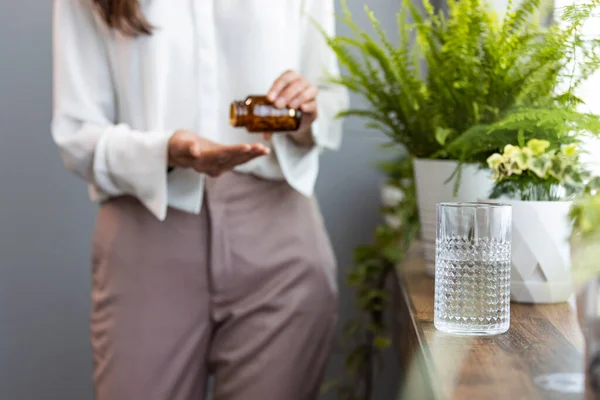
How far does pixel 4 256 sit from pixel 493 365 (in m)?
1.51

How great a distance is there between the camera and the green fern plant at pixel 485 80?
976 millimetres

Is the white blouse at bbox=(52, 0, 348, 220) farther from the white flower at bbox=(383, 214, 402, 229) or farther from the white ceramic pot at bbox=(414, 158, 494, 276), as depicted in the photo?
the white flower at bbox=(383, 214, 402, 229)

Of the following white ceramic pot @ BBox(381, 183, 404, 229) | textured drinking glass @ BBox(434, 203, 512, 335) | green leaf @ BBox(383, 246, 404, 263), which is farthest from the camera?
white ceramic pot @ BBox(381, 183, 404, 229)

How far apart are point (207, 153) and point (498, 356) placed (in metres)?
0.54

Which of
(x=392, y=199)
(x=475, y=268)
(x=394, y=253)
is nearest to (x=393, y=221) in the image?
(x=392, y=199)

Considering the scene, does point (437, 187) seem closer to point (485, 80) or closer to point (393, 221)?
point (485, 80)

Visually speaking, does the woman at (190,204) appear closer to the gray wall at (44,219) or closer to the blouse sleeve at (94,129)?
the blouse sleeve at (94,129)

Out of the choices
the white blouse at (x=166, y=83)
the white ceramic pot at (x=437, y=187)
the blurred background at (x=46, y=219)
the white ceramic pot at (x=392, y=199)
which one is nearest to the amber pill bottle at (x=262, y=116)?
the white blouse at (x=166, y=83)

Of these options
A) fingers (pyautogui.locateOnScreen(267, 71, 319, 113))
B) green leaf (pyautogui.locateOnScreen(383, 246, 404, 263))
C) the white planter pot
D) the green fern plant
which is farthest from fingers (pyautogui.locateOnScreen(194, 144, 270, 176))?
green leaf (pyautogui.locateOnScreen(383, 246, 404, 263))

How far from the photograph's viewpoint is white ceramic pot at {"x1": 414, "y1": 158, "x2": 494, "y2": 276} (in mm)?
1167

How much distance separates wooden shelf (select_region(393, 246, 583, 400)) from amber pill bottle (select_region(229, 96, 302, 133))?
0.35 m

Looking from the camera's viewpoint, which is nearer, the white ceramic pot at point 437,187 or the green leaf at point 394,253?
the white ceramic pot at point 437,187

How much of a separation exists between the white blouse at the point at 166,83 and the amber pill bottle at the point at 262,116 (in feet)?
0.40

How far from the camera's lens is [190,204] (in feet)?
4.15
